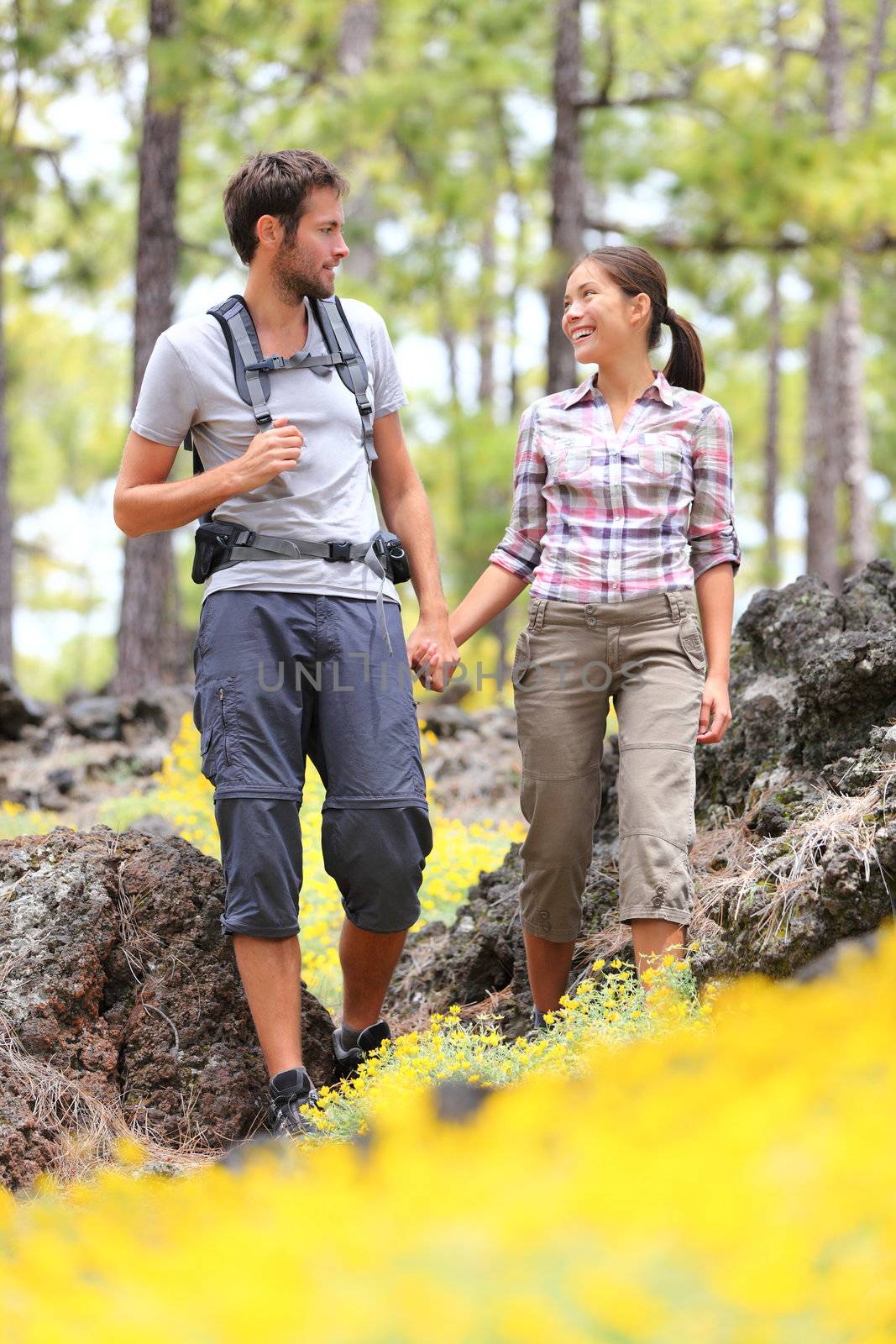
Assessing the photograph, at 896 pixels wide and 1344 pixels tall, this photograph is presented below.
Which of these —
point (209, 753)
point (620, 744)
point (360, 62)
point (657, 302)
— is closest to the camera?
point (209, 753)

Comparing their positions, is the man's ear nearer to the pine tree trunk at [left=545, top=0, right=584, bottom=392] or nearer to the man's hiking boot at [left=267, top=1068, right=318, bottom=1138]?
the man's hiking boot at [left=267, top=1068, right=318, bottom=1138]

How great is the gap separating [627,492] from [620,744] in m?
0.67

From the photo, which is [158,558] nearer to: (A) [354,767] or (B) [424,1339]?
(A) [354,767]

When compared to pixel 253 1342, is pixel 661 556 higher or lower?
higher

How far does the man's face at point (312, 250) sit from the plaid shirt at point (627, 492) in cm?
70

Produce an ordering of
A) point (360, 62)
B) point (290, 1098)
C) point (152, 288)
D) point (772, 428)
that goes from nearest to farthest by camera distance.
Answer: point (290, 1098), point (152, 288), point (360, 62), point (772, 428)

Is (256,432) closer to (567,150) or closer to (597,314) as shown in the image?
(597,314)

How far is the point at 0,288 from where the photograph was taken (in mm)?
19766

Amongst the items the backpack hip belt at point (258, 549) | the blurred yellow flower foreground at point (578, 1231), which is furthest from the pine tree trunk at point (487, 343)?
the blurred yellow flower foreground at point (578, 1231)

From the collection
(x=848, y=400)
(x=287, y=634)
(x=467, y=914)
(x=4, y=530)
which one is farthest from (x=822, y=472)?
(x=287, y=634)

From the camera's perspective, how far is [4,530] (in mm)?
16703

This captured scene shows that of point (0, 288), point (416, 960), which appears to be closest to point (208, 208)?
point (0, 288)

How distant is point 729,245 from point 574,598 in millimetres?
8843

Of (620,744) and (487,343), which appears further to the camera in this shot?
(487,343)
